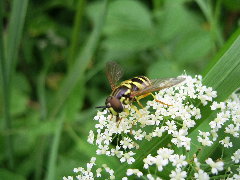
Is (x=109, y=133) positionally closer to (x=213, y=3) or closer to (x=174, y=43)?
(x=174, y=43)

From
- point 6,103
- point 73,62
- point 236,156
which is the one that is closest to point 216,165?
point 236,156

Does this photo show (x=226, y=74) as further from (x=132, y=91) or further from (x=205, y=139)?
(x=132, y=91)

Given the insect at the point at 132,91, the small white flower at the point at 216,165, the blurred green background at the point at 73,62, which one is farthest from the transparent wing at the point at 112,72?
the small white flower at the point at 216,165

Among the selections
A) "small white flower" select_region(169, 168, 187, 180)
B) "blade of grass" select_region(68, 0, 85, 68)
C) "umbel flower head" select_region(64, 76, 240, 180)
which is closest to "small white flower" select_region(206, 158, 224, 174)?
"umbel flower head" select_region(64, 76, 240, 180)

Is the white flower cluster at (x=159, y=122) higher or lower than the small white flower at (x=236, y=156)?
higher

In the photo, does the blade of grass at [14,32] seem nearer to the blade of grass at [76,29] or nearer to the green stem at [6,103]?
the green stem at [6,103]

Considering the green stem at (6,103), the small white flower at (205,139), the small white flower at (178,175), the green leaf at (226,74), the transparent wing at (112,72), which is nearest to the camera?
the small white flower at (178,175)

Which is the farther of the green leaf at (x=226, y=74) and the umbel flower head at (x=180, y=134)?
the green leaf at (x=226, y=74)

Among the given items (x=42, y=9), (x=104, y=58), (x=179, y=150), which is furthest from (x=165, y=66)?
(x=42, y=9)
